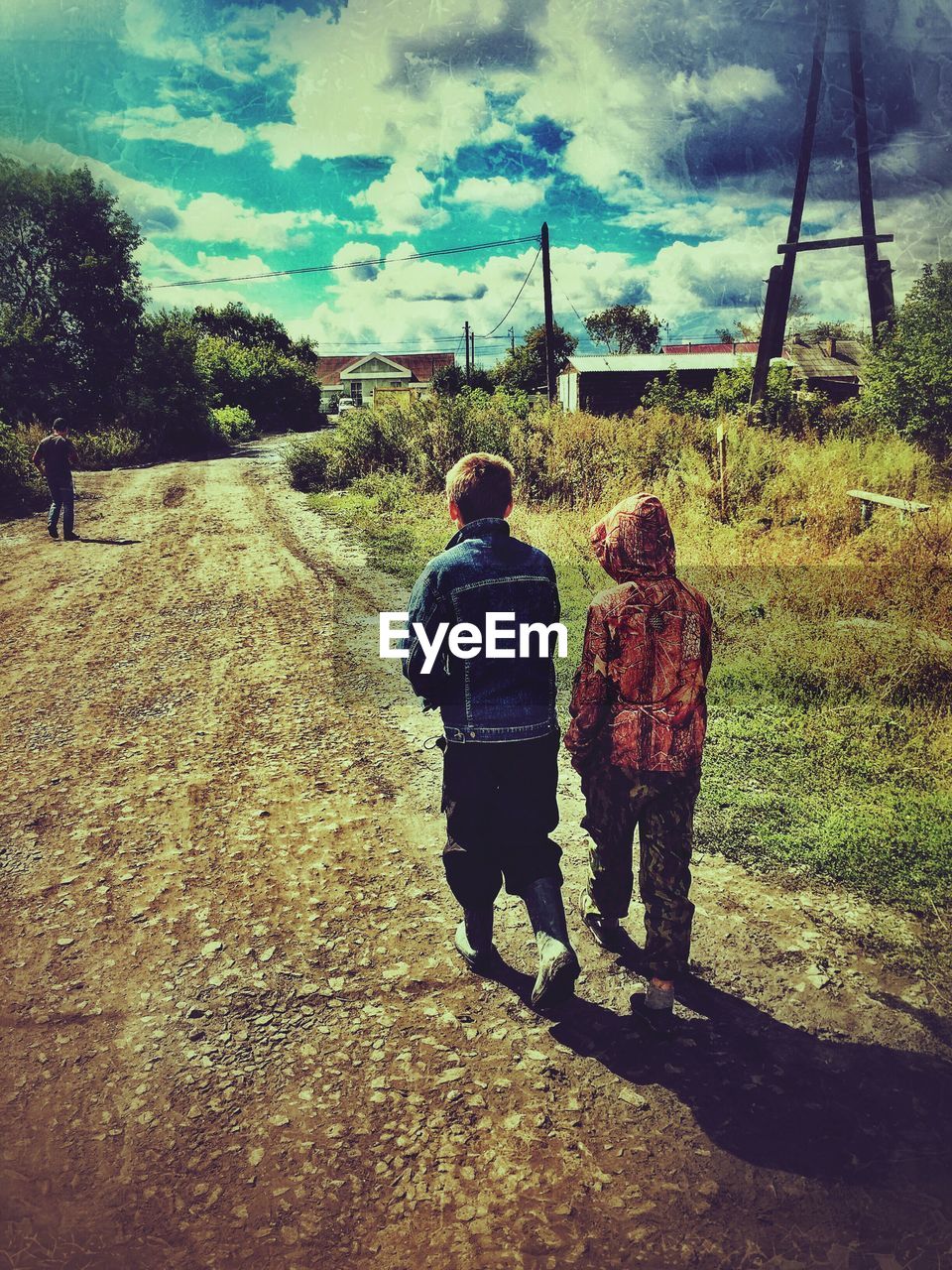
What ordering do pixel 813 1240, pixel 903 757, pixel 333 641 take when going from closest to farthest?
1. pixel 813 1240
2. pixel 903 757
3. pixel 333 641

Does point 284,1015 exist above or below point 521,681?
below

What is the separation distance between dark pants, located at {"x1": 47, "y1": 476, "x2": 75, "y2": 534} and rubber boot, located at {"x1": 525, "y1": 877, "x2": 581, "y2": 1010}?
12312 mm

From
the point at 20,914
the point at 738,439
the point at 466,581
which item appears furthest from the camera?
the point at 738,439

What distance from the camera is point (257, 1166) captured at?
7.32 ft

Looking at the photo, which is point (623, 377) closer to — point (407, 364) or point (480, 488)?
Answer: point (480, 488)

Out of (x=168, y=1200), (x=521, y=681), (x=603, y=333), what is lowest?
(x=168, y=1200)

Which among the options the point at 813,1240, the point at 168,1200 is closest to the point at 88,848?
the point at 168,1200

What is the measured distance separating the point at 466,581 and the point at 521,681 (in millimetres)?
400

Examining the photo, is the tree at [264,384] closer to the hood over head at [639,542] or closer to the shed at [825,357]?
the shed at [825,357]

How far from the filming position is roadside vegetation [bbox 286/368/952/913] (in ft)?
12.9

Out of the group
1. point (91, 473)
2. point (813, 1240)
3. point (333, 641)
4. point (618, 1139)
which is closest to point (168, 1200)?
point (618, 1139)

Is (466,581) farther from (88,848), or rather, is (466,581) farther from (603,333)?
(603,333)

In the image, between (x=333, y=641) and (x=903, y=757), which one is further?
(x=333, y=641)

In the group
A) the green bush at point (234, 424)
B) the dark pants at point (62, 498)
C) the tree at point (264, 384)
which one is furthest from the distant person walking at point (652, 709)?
the tree at point (264, 384)
